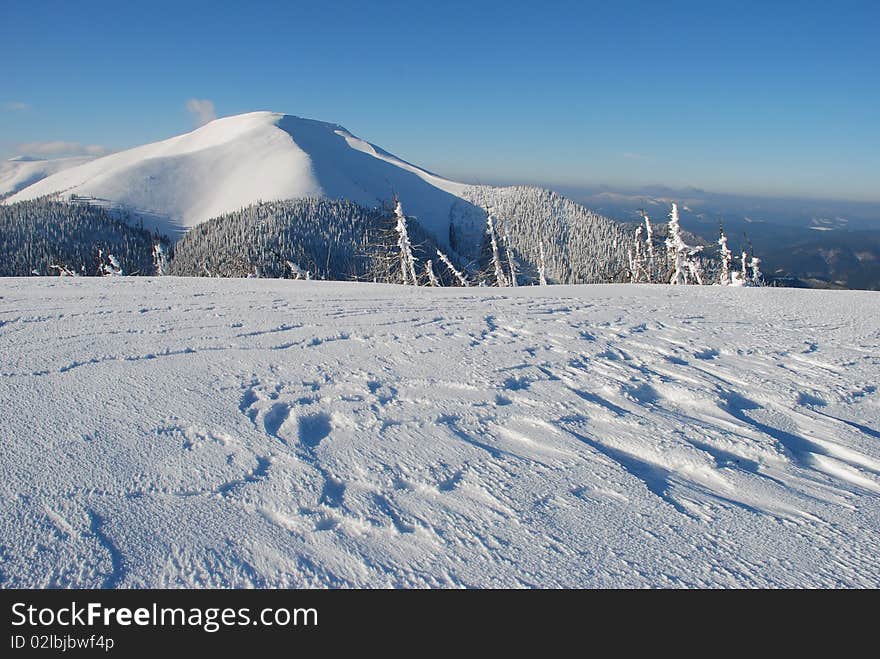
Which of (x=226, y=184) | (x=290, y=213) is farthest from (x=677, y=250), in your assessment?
(x=226, y=184)

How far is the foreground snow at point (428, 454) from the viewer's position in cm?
243

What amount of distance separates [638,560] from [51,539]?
9.84ft

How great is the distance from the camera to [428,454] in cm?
351

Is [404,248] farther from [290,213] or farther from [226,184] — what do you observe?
[226,184]

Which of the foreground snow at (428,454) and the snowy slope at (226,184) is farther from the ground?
the snowy slope at (226,184)

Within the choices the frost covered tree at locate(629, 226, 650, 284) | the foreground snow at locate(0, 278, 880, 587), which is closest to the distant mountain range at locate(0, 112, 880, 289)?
the frost covered tree at locate(629, 226, 650, 284)

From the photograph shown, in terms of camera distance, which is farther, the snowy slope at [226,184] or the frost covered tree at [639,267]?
the snowy slope at [226,184]

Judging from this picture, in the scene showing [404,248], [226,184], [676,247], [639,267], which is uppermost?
[226,184]

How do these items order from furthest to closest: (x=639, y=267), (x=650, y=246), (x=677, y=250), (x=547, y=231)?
(x=547, y=231) → (x=639, y=267) → (x=650, y=246) → (x=677, y=250)

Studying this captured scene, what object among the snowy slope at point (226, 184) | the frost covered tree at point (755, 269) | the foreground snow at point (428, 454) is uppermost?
the snowy slope at point (226, 184)

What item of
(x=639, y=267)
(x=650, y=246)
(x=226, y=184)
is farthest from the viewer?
(x=226, y=184)

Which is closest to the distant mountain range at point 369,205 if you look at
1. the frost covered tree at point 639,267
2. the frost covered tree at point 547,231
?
the frost covered tree at point 547,231

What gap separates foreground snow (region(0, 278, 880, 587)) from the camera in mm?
2434

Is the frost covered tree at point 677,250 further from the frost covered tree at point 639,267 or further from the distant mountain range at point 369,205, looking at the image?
the distant mountain range at point 369,205
